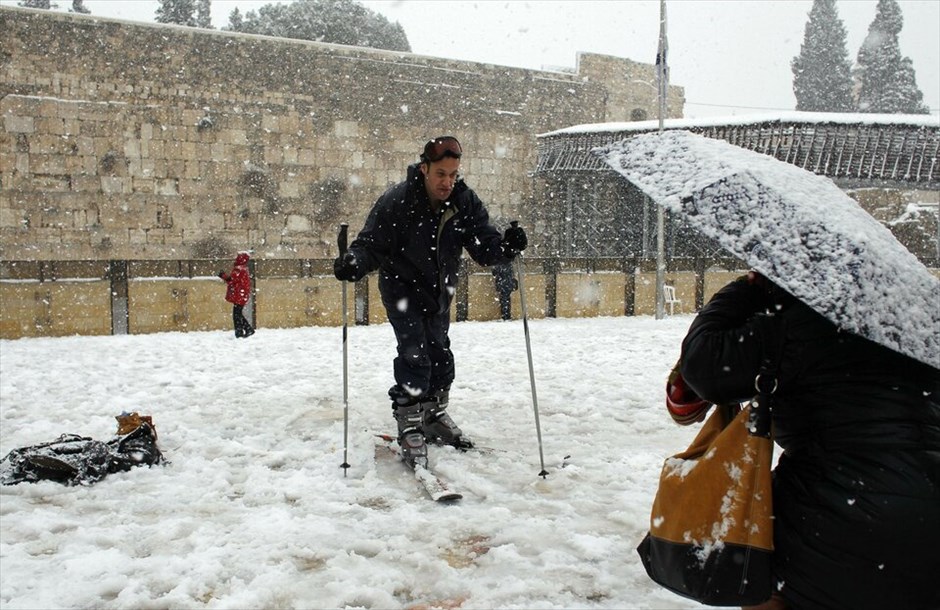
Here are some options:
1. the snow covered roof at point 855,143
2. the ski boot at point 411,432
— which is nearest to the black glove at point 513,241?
the ski boot at point 411,432

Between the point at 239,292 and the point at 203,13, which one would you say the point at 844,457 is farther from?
the point at 203,13

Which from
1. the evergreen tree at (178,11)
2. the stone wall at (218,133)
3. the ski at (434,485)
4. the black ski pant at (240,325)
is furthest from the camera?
the evergreen tree at (178,11)

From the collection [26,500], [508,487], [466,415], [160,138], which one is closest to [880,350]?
[508,487]

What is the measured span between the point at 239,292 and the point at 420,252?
7142 mm

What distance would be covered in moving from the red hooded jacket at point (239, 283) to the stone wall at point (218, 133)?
8.11 metres

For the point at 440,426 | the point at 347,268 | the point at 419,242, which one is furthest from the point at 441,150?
the point at 440,426

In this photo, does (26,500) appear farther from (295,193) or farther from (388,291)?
(295,193)

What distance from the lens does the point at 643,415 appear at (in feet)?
18.7

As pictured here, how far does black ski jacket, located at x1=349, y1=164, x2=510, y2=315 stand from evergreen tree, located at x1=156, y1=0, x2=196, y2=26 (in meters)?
32.2

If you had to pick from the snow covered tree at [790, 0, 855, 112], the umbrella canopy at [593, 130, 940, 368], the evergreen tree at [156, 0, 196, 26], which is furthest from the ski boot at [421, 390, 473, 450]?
the snow covered tree at [790, 0, 855, 112]

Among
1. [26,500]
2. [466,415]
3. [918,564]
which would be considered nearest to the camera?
[918,564]

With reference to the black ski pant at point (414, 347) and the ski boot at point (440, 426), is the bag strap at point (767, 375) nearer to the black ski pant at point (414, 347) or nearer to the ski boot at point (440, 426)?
the black ski pant at point (414, 347)

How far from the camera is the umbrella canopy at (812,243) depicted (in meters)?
1.50

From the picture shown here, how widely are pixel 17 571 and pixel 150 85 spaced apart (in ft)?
57.0
